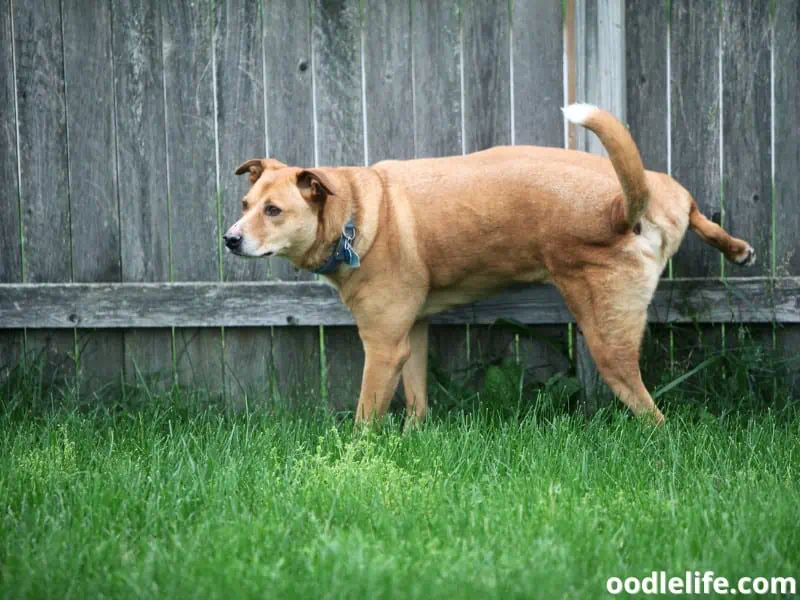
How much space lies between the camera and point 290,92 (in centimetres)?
511

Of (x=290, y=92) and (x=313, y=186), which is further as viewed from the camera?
(x=290, y=92)

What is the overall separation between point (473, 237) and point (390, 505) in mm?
1709

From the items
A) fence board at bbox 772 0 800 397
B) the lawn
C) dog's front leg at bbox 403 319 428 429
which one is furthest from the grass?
fence board at bbox 772 0 800 397

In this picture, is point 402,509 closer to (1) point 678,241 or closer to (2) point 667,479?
(2) point 667,479

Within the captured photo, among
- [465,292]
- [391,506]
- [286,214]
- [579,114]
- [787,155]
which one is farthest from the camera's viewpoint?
[787,155]

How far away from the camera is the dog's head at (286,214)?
4445 mm

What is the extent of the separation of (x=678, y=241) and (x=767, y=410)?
0.95 m

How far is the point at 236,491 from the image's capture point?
11.0 feet

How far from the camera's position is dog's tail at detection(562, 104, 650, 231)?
13.1 feet

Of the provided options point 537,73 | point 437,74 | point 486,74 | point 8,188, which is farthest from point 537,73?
point 8,188

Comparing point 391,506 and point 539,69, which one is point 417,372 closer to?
point 539,69

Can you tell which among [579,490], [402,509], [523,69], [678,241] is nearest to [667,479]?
[579,490]

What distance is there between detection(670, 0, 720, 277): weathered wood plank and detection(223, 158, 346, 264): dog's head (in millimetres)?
1810

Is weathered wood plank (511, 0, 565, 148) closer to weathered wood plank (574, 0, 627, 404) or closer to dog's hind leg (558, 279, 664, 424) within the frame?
weathered wood plank (574, 0, 627, 404)
